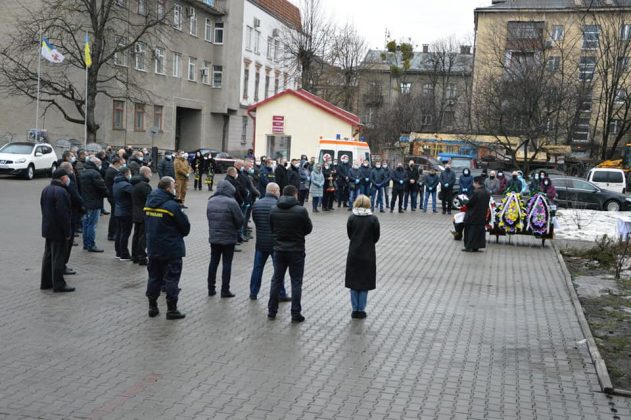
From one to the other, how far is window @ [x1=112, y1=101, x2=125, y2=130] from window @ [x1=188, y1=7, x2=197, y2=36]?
9994mm

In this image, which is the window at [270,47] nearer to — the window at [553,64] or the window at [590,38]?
the window at [553,64]

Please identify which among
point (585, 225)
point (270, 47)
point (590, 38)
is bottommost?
point (585, 225)

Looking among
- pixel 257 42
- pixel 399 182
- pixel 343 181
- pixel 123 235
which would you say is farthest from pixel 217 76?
pixel 123 235

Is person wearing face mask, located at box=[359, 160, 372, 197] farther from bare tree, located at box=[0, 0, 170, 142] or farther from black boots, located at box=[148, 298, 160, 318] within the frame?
black boots, located at box=[148, 298, 160, 318]

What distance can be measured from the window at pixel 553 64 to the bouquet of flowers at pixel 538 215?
2218 centimetres

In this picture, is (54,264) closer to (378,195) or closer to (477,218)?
(477,218)

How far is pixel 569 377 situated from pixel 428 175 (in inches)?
803

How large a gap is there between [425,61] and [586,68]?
4223 centimetres

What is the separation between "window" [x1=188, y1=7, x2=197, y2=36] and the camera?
51.0 m

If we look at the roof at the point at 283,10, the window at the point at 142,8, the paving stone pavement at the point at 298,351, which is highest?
the roof at the point at 283,10

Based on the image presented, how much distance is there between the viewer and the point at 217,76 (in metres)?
55.3

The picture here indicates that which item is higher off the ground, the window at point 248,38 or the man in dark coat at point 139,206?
the window at point 248,38

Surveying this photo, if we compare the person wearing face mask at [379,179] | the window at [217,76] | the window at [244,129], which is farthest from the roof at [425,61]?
the person wearing face mask at [379,179]

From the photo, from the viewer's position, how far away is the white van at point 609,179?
33781 mm
